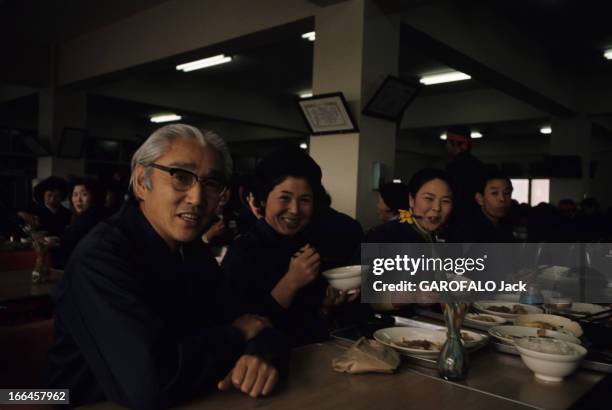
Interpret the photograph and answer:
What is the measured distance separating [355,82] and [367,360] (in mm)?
2816

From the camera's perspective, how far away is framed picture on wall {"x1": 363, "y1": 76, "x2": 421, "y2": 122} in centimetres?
366

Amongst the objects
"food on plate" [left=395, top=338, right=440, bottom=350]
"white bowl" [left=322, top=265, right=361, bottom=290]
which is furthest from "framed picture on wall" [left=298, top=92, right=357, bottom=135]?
"food on plate" [left=395, top=338, right=440, bottom=350]

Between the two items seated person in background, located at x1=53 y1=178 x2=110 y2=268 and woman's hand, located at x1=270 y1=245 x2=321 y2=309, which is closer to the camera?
woman's hand, located at x1=270 y1=245 x2=321 y2=309

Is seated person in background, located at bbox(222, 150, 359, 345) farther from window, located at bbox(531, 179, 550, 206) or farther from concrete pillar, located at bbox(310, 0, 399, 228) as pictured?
window, located at bbox(531, 179, 550, 206)

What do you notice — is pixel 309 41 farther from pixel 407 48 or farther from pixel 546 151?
pixel 546 151

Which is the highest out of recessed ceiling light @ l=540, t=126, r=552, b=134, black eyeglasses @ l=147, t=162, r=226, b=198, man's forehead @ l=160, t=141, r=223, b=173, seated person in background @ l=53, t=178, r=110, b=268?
recessed ceiling light @ l=540, t=126, r=552, b=134

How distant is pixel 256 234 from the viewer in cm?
183

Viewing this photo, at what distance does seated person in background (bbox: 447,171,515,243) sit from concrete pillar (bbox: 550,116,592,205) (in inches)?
193

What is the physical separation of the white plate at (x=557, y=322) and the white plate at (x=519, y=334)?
86mm

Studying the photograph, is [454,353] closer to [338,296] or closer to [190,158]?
[338,296]

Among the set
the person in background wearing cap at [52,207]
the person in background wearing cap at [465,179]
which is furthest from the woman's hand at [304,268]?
the person in background wearing cap at [52,207]

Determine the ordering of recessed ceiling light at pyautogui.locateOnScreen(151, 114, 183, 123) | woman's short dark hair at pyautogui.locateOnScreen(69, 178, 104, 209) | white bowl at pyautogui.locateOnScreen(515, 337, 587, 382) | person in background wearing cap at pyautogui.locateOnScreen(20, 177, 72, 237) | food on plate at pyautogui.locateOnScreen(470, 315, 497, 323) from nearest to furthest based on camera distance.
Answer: white bowl at pyautogui.locateOnScreen(515, 337, 587, 382), food on plate at pyautogui.locateOnScreen(470, 315, 497, 323), woman's short dark hair at pyautogui.locateOnScreen(69, 178, 104, 209), person in background wearing cap at pyautogui.locateOnScreen(20, 177, 72, 237), recessed ceiling light at pyautogui.locateOnScreen(151, 114, 183, 123)

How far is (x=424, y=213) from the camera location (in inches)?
101

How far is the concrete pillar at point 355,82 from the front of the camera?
3.62 m
